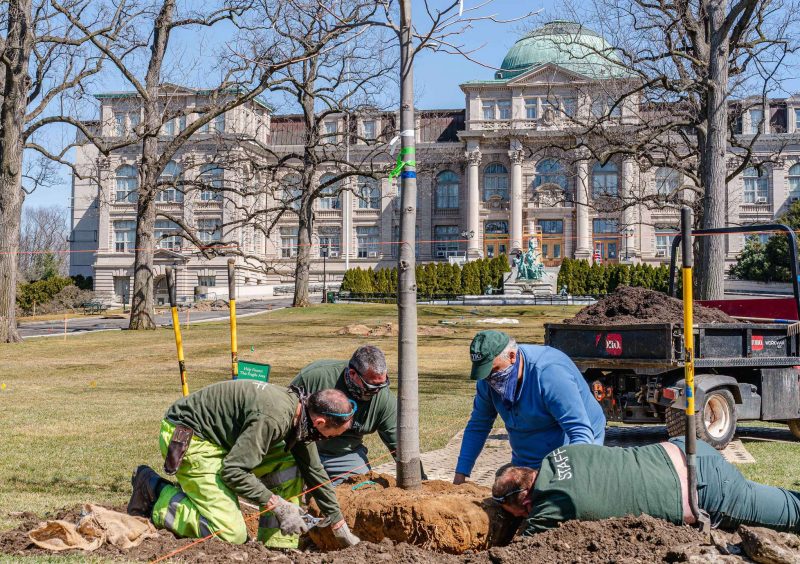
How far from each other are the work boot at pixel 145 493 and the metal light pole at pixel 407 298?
1.78 metres

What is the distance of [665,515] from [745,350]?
5241 mm

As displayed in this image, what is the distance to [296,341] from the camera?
27.3m

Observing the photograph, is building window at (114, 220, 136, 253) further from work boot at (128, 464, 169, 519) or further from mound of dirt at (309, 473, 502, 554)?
mound of dirt at (309, 473, 502, 554)

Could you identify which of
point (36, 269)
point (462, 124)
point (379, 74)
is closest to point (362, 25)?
point (379, 74)

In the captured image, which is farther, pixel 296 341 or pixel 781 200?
pixel 781 200

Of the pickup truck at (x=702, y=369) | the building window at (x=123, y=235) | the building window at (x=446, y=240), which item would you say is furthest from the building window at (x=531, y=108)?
the pickup truck at (x=702, y=369)

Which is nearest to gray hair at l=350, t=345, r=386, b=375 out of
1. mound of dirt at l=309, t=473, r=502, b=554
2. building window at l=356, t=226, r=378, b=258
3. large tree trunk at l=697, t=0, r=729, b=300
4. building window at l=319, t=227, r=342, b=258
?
mound of dirt at l=309, t=473, r=502, b=554

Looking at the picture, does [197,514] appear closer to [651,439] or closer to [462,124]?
[651,439]

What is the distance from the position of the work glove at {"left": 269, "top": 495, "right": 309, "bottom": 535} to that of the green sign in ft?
4.13

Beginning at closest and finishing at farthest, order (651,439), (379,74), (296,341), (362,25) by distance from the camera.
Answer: (362,25) → (651,439) → (296,341) → (379,74)

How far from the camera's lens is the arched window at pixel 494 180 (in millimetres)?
72312

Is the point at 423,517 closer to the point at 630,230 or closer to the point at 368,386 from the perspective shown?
the point at 368,386

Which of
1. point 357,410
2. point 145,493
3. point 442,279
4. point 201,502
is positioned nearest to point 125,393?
point 145,493

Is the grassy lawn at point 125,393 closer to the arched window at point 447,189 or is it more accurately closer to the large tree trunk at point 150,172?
the large tree trunk at point 150,172
